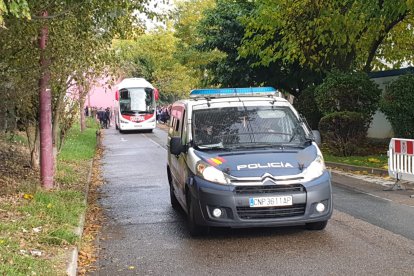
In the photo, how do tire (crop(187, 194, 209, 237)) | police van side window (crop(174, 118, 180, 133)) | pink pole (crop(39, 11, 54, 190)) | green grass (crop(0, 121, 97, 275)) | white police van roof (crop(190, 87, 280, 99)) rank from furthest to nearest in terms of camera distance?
pink pole (crop(39, 11, 54, 190))
police van side window (crop(174, 118, 180, 133))
white police van roof (crop(190, 87, 280, 99))
tire (crop(187, 194, 209, 237))
green grass (crop(0, 121, 97, 275))

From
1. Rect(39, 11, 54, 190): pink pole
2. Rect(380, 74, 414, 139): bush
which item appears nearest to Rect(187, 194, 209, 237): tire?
Rect(39, 11, 54, 190): pink pole

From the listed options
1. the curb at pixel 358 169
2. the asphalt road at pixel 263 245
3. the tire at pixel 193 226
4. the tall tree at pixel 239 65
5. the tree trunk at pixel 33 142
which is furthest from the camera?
the tall tree at pixel 239 65

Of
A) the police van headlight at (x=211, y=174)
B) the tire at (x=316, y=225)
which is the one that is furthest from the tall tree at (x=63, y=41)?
the tire at (x=316, y=225)

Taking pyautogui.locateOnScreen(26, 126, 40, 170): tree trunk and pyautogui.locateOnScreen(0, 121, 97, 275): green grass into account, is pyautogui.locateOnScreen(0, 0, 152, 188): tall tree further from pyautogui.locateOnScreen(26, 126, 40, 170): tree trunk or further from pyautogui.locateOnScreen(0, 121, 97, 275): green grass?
pyautogui.locateOnScreen(0, 121, 97, 275): green grass

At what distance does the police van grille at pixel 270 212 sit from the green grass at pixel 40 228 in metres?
2.08

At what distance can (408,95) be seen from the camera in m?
15.0

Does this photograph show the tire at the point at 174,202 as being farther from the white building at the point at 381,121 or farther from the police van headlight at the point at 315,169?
the white building at the point at 381,121

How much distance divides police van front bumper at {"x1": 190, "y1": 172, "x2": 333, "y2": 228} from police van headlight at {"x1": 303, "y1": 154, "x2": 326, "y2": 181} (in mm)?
72

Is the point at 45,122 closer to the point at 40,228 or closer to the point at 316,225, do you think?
the point at 40,228

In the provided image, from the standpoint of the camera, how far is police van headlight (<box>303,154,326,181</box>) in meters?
6.96

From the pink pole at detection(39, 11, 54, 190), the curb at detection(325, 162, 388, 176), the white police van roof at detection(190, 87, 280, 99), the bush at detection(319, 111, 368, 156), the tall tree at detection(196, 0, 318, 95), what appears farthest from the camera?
the tall tree at detection(196, 0, 318, 95)

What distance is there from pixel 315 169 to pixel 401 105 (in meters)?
9.09

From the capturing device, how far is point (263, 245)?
6.89 metres

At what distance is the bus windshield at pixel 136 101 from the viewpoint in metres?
37.4
